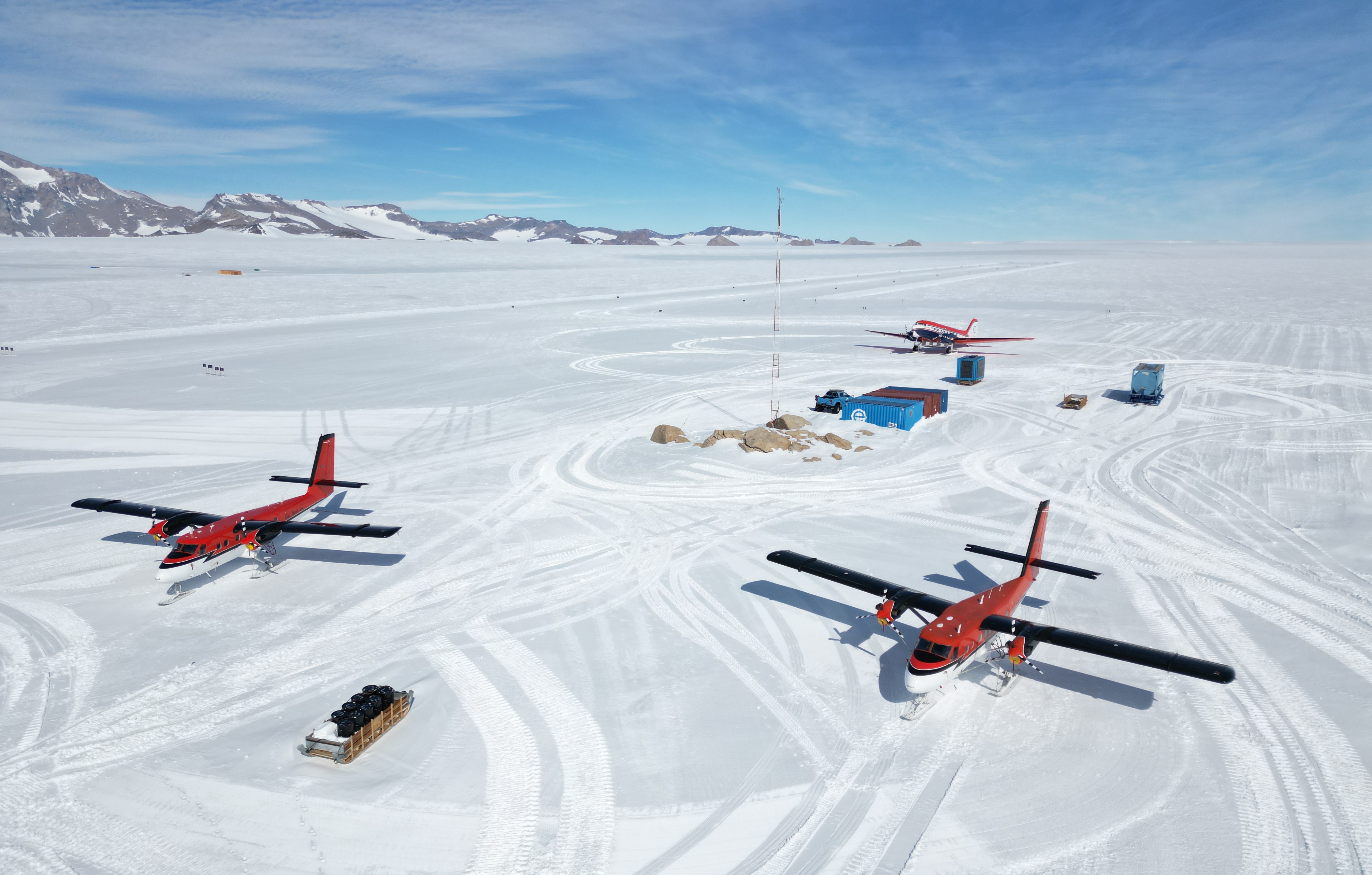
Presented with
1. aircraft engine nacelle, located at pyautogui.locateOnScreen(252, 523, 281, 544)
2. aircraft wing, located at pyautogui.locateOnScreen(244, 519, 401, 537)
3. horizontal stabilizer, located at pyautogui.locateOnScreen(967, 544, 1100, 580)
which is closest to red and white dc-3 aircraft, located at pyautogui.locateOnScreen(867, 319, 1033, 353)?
horizontal stabilizer, located at pyautogui.locateOnScreen(967, 544, 1100, 580)

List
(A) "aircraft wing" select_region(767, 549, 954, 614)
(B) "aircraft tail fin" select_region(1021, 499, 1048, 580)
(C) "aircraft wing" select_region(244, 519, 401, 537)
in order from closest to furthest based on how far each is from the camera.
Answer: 1. (A) "aircraft wing" select_region(767, 549, 954, 614)
2. (B) "aircraft tail fin" select_region(1021, 499, 1048, 580)
3. (C) "aircraft wing" select_region(244, 519, 401, 537)

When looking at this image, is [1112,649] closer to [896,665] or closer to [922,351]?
[896,665]

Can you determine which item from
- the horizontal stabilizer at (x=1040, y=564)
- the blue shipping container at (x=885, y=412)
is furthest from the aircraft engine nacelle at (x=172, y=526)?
the blue shipping container at (x=885, y=412)

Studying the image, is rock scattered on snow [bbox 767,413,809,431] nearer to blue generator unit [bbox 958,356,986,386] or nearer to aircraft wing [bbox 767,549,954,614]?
aircraft wing [bbox 767,549,954,614]

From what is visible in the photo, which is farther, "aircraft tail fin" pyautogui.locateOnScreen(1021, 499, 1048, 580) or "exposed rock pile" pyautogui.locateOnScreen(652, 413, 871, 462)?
"exposed rock pile" pyautogui.locateOnScreen(652, 413, 871, 462)

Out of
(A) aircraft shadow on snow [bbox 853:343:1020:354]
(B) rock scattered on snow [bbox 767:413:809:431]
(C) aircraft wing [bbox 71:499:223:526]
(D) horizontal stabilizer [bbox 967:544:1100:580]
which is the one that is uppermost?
(A) aircraft shadow on snow [bbox 853:343:1020:354]

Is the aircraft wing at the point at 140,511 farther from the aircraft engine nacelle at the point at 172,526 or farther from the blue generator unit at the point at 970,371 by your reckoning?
the blue generator unit at the point at 970,371
